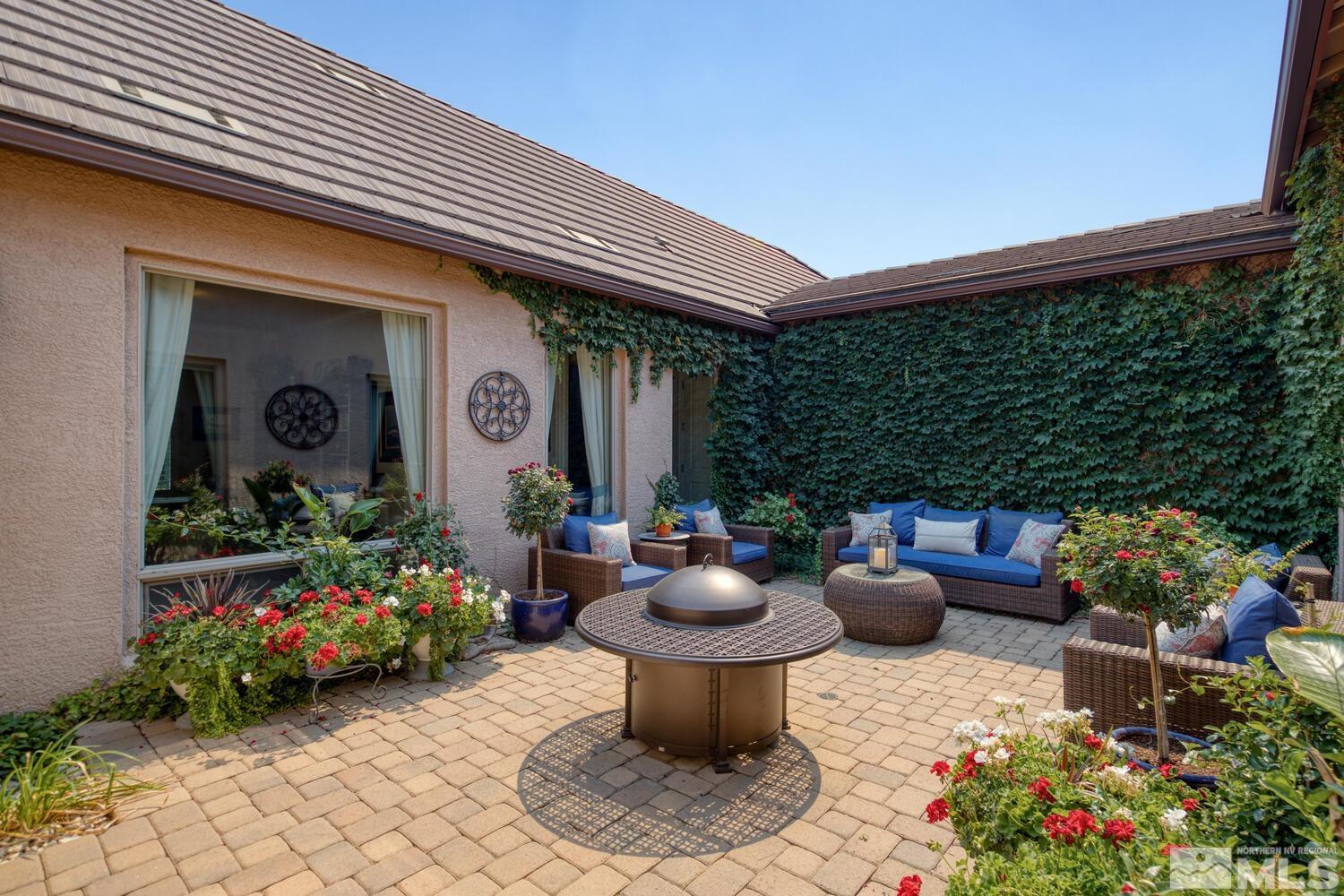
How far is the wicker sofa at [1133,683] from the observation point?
2969mm

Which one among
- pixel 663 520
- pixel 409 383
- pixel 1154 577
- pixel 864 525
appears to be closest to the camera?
pixel 1154 577

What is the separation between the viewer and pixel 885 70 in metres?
7.15

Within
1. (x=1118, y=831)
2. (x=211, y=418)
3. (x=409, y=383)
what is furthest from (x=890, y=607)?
(x=211, y=418)

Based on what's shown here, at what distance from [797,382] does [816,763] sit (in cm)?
608

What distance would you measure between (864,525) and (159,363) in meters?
6.62

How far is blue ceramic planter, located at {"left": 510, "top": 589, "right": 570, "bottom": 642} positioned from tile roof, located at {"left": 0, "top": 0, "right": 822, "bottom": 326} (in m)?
3.07

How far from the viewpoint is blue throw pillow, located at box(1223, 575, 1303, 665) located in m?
2.95

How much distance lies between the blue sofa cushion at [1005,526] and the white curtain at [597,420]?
4.22 metres

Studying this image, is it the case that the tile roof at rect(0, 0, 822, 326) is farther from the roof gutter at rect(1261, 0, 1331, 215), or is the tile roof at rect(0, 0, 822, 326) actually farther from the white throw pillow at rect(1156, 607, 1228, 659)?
the white throw pillow at rect(1156, 607, 1228, 659)

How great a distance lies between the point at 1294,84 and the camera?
3797 millimetres

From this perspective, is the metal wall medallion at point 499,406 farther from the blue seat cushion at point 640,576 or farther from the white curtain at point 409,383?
the blue seat cushion at point 640,576

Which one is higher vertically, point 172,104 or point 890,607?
point 172,104

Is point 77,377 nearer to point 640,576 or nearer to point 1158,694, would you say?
point 640,576

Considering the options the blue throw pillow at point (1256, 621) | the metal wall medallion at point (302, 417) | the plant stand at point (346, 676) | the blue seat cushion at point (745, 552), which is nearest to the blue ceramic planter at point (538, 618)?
the plant stand at point (346, 676)
